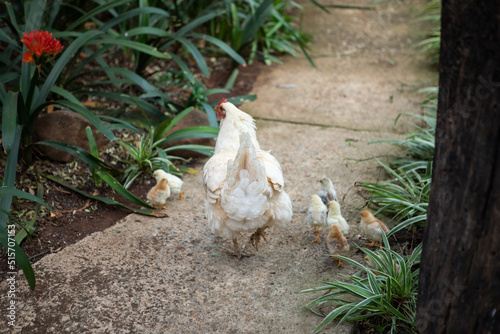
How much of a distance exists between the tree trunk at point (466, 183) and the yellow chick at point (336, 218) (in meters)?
1.03

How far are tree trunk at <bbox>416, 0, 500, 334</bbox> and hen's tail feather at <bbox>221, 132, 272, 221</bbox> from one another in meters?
0.96

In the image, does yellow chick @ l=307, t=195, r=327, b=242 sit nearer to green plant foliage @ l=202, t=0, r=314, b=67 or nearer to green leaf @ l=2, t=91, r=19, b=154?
green leaf @ l=2, t=91, r=19, b=154

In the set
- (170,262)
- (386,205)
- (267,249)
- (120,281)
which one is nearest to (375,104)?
(386,205)

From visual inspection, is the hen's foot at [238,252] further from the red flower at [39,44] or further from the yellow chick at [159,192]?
the red flower at [39,44]

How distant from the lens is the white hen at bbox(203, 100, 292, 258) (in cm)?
259

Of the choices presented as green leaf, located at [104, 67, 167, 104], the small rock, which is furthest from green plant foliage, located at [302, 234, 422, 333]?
green leaf, located at [104, 67, 167, 104]

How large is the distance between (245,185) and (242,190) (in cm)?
4

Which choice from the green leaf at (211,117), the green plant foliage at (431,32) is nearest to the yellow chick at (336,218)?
the green leaf at (211,117)

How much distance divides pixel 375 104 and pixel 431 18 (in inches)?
100

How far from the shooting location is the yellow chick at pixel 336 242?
9.41ft

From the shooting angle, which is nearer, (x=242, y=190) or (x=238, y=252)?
(x=242, y=190)

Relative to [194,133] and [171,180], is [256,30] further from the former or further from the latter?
[171,180]

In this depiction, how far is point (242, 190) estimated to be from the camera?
261 centimetres

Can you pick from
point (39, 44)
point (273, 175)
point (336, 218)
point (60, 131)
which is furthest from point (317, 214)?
point (60, 131)
